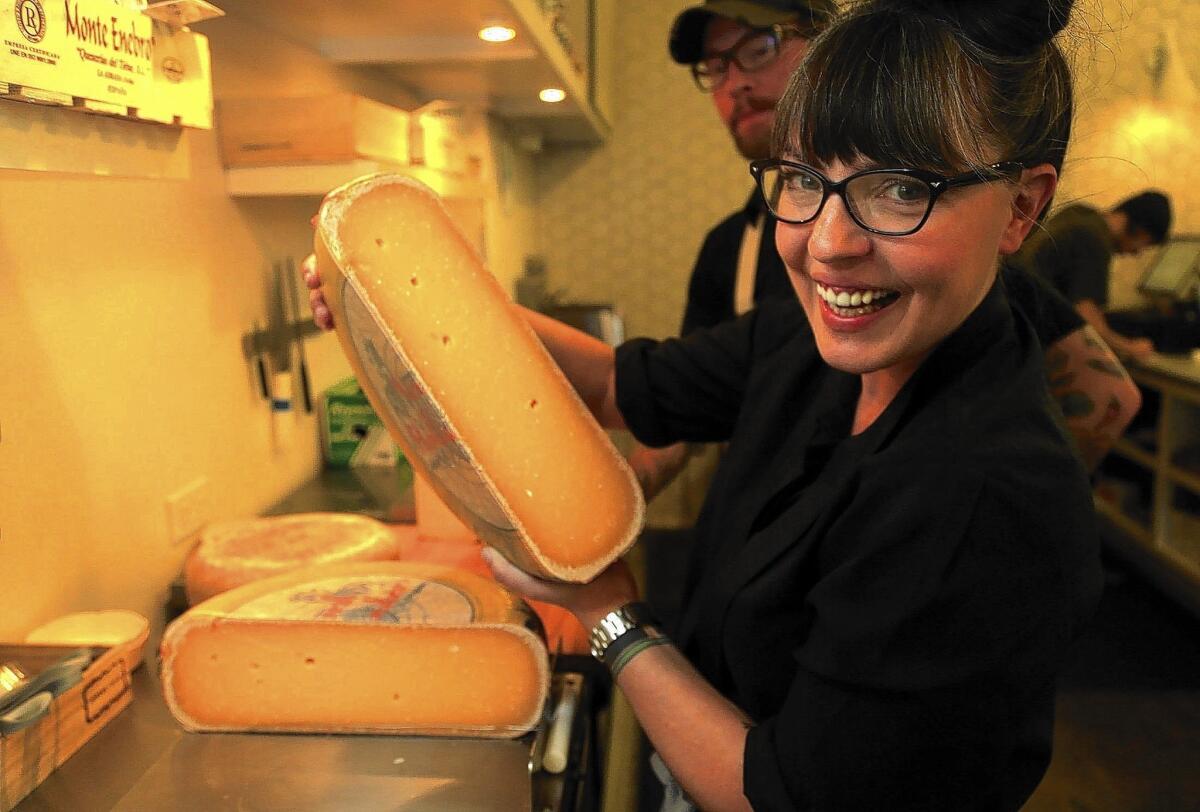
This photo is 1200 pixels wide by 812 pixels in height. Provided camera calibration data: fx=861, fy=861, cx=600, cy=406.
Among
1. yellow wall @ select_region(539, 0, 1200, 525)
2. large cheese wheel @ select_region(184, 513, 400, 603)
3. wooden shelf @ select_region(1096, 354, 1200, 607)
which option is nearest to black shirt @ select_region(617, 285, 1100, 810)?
large cheese wheel @ select_region(184, 513, 400, 603)

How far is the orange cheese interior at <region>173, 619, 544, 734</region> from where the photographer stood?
82cm

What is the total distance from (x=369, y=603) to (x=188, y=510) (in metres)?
0.48

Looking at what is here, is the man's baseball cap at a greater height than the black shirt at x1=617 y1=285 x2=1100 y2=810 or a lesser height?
greater

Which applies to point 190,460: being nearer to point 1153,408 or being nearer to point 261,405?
point 261,405

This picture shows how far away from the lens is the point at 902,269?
2.08 ft

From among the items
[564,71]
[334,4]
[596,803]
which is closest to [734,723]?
[596,803]

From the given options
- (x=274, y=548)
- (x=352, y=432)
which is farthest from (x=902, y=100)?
(x=352, y=432)

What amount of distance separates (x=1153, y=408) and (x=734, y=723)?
11.1 feet

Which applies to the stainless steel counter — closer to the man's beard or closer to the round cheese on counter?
the round cheese on counter

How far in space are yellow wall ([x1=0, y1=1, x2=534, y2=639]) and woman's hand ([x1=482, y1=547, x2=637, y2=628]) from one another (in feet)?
1.70

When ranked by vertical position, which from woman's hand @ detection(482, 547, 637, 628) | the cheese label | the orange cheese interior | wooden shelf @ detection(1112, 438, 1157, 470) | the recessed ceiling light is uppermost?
the recessed ceiling light

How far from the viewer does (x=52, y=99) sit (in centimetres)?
66

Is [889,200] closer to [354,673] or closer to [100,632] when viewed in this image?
[354,673]

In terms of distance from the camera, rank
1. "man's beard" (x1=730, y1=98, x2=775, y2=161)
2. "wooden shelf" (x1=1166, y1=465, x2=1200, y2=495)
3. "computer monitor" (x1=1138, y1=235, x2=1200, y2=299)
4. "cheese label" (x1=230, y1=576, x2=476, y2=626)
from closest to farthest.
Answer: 1. "cheese label" (x1=230, y1=576, x2=476, y2=626)
2. "man's beard" (x1=730, y1=98, x2=775, y2=161)
3. "wooden shelf" (x1=1166, y1=465, x2=1200, y2=495)
4. "computer monitor" (x1=1138, y1=235, x2=1200, y2=299)
